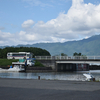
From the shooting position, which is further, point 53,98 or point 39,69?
point 39,69

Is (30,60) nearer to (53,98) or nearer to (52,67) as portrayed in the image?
(52,67)

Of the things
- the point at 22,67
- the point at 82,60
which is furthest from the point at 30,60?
the point at 82,60

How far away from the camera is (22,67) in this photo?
90125mm

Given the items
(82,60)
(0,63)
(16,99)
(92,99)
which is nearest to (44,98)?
(16,99)

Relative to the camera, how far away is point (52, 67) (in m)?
87.9

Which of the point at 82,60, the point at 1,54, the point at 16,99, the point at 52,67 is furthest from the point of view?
the point at 1,54

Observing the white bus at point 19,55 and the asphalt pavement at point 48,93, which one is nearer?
the asphalt pavement at point 48,93

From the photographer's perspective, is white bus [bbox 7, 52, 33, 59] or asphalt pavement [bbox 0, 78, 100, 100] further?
white bus [bbox 7, 52, 33, 59]

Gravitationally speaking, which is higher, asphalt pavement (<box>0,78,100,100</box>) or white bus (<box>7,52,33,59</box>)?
white bus (<box>7,52,33,59</box>)

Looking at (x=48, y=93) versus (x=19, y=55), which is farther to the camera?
(x=19, y=55)

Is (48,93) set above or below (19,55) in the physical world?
below

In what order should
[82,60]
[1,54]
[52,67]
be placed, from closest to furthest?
[82,60], [52,67], [1,54]

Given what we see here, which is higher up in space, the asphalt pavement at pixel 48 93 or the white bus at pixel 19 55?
the white bus at pixel 19 55

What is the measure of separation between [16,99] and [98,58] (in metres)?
73.0
